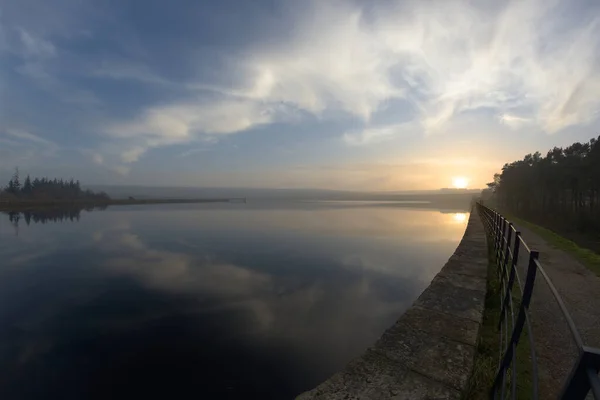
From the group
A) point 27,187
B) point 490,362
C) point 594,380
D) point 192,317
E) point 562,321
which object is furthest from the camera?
point 27,187

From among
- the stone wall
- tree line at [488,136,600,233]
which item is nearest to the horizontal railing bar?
the stone wall

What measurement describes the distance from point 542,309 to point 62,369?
30.9 ft

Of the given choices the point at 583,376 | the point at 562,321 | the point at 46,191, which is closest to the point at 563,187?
the point at 562,321

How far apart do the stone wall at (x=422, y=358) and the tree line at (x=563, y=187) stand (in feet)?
121

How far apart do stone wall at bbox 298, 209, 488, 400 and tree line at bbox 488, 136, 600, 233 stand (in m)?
37.0

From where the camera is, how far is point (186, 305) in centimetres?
960

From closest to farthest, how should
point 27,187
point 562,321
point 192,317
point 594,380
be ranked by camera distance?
point 594,380 → point 562,321 → point 192,317 → point 27,187

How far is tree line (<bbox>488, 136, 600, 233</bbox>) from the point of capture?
1259 inches

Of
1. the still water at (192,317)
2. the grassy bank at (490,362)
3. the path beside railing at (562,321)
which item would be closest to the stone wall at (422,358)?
the grassy bank at (490,362)

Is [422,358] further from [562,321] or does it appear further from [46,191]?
[46,191]

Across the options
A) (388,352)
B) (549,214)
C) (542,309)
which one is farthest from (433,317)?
(549,214)

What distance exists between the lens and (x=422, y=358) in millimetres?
3523

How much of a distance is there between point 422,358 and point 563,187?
49.5 metres

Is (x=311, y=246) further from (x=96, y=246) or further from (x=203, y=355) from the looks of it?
(x=96, y=246)
